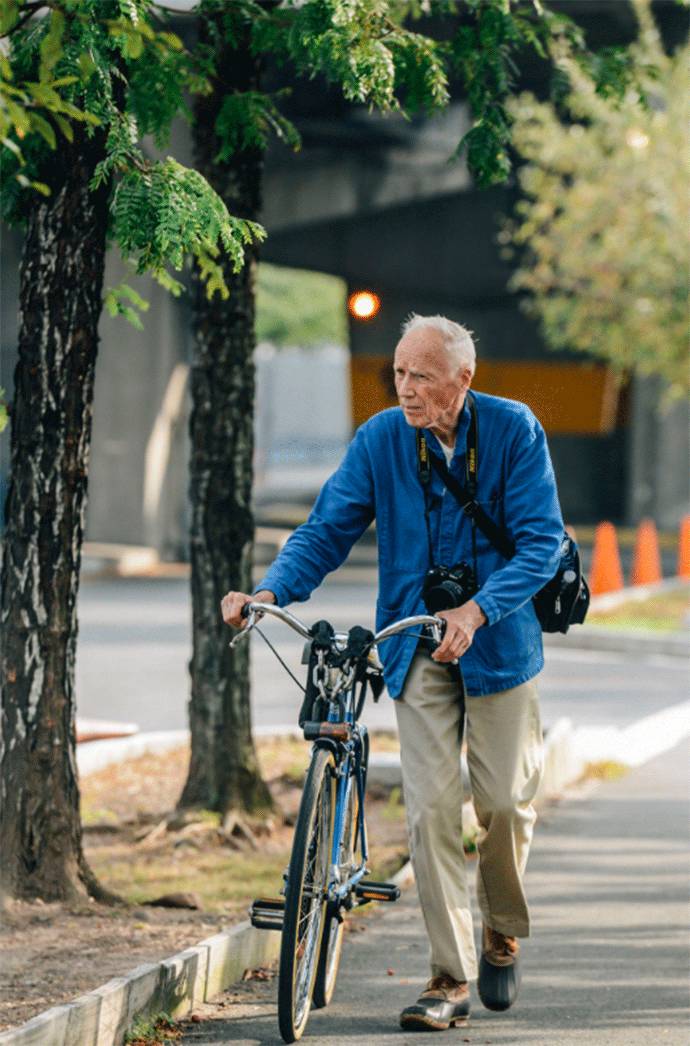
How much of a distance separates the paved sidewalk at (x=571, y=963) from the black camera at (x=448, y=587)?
1.23m

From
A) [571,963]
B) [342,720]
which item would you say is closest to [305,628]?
[342,720]

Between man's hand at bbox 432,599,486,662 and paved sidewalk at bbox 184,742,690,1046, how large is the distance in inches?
44.3

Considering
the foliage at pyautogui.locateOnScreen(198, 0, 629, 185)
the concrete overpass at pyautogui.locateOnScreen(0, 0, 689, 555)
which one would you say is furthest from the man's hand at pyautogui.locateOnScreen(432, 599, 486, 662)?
the concrete overpass at pyautogui.locateOnScreen(0, 0, 689, 555)

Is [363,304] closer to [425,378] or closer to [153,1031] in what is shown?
[425,378]

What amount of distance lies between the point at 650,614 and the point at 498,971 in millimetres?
14988

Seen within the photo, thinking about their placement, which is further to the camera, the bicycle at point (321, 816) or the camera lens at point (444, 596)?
the camera lens at point (444, 596)

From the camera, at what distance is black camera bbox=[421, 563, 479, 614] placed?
17.0 feet

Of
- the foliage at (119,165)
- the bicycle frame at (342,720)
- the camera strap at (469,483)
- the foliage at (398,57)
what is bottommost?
the bicycle frame at (342,720)

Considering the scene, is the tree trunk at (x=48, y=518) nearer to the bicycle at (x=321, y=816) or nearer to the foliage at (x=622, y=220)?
the bicycle at (x=321, y=816)

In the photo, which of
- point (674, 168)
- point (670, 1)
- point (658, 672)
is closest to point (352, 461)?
point (658, 672)

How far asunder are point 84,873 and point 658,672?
10423mm

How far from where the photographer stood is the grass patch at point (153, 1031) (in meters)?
5.08

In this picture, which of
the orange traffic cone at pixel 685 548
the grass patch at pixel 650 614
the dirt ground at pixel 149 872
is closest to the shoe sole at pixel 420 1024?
the dirt ground at pixel 149 872

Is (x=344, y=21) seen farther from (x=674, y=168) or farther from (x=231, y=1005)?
(x=674, y=168)
